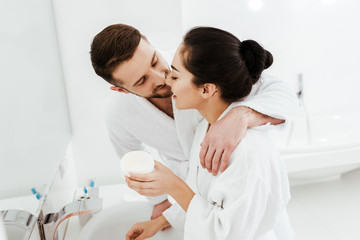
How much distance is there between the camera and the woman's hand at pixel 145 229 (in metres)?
1.14

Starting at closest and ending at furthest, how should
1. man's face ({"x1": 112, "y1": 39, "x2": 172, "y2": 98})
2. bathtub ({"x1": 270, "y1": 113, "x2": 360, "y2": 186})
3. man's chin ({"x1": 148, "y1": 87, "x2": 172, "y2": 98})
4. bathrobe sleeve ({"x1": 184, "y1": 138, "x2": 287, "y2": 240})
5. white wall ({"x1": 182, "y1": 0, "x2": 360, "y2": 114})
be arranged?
bathrobe sleeve ({"x1": 184, "y1": 138, "x2": 287, "y2": 240}) → man's face ({"x1": 112, "y1": 39, "x2": 172, "y2": 98}) → man's chin ({"x1": 148, "y1": 87, "x2": 172, "y2": 98}) → bathtub ({"x1": 270, "y1": 113, "x2": 360, "y2": 186}) → white wall ({"x1": 182, "y1": 0, "x2": 360, "y2": 114})

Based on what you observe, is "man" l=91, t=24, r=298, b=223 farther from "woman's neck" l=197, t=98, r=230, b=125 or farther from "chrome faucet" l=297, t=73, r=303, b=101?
"chrome faucet" l=297, t=73, r=303, b=101

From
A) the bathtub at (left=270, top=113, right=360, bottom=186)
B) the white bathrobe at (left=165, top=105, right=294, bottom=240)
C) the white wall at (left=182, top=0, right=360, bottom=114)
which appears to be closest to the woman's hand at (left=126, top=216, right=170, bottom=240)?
the white bathrobe at (left=165, top=105, right=294, bottom=240)

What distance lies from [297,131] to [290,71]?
49 cm

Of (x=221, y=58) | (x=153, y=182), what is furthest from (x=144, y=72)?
(x=153, y=182)

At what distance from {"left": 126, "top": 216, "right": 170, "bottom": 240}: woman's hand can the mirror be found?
30cm

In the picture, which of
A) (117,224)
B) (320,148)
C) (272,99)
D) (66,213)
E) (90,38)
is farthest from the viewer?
(320,148)

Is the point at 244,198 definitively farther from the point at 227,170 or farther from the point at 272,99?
the point at 272,99

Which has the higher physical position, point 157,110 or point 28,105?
point 28,105

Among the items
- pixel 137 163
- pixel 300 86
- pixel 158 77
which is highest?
pixel 158 77

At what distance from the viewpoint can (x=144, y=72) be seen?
3.62ft

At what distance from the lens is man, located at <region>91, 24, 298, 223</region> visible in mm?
896

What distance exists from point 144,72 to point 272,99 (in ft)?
1.32

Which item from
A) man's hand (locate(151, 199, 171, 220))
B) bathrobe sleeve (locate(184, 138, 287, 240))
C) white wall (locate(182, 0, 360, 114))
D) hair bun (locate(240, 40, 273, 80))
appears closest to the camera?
bathrobe sleeve (locate(184, 138, 287, 240))
